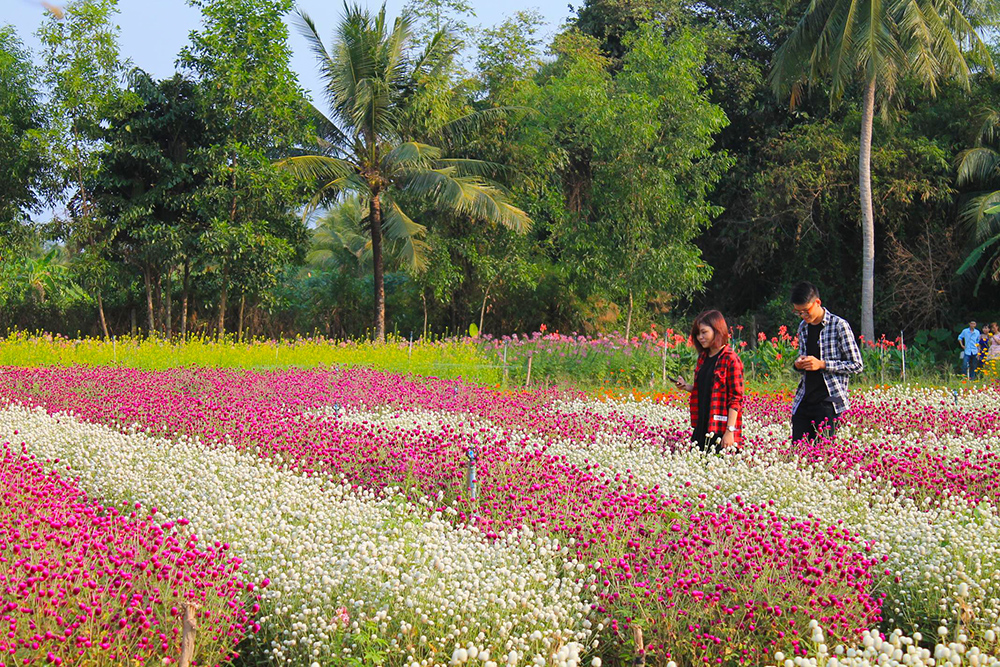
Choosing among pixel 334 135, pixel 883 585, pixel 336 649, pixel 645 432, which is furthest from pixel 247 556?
pixel 334 135

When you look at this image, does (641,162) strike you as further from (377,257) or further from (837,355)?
(837,355)

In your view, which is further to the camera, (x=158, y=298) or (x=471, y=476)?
(x=158, y=298)

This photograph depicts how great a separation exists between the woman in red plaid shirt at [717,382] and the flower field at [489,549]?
0.21m

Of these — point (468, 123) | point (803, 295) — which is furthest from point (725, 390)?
point (468, 123)

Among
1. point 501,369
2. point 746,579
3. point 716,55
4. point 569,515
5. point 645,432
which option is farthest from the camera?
point 716,55

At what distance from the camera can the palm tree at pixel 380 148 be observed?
20500mm

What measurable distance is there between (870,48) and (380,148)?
11.0 m

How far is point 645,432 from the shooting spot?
7.86 meters

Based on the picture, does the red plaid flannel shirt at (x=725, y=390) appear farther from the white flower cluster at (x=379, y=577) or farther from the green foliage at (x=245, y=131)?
the green foliage at (x=245, y=131)

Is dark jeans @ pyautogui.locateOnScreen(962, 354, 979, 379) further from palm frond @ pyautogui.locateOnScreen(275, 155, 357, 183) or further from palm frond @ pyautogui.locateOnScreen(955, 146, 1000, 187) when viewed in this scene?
palm frond @ pyautogui.locateOnScreen(275, 155, 357, 183)

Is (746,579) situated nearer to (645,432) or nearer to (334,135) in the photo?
(645,432)

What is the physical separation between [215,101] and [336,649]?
18573mm

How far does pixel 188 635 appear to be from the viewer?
308cm

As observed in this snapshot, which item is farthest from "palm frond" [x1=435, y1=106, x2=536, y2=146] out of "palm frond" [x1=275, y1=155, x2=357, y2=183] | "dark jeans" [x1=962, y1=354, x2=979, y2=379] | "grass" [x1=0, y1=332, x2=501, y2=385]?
"dark jeans" [x1=962, y1=354, x2=979, y2=379]
